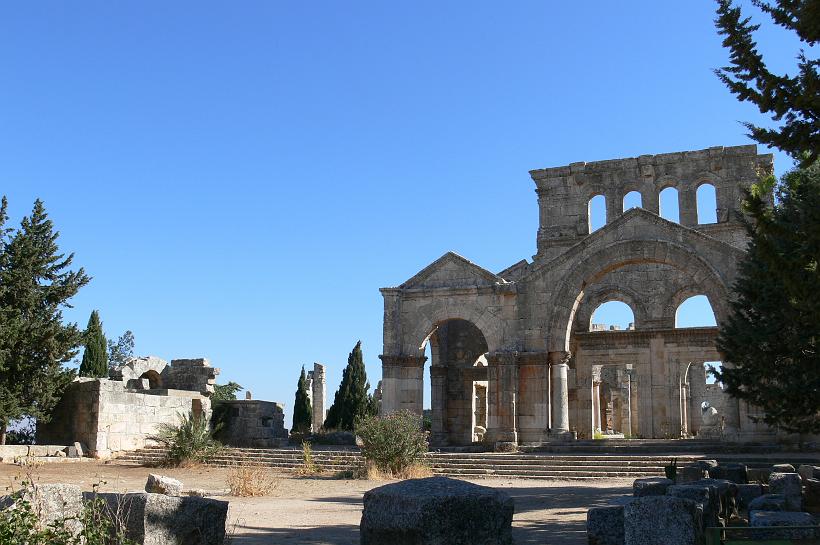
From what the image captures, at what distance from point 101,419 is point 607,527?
17.3 m

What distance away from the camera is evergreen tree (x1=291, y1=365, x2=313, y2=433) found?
3544 centimetres

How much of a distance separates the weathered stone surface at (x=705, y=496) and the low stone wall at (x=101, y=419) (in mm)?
15541

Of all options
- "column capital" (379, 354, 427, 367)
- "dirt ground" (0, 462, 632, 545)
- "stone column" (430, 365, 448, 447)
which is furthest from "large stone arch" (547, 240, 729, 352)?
"stone column" (430, 365, 448, 447)

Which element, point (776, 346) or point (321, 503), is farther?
point (776, 346)

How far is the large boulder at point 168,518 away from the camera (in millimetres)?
6230

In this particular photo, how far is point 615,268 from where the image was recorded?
21.9 meters

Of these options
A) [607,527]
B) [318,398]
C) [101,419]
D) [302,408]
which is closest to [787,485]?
[607,527]

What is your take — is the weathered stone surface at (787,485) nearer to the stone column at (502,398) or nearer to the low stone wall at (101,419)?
the stone column at (502,398)

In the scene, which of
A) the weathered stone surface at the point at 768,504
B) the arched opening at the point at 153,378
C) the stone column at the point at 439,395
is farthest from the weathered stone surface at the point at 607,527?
the arched opening at the point at 153,378

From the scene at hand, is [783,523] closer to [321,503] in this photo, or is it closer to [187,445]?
[321,503]

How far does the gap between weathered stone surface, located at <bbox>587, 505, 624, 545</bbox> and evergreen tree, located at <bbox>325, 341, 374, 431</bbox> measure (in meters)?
26.2

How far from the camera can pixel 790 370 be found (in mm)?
13477

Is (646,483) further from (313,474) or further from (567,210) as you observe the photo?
(567,210)

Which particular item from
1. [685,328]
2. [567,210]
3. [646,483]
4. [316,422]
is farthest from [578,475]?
[316,422]
